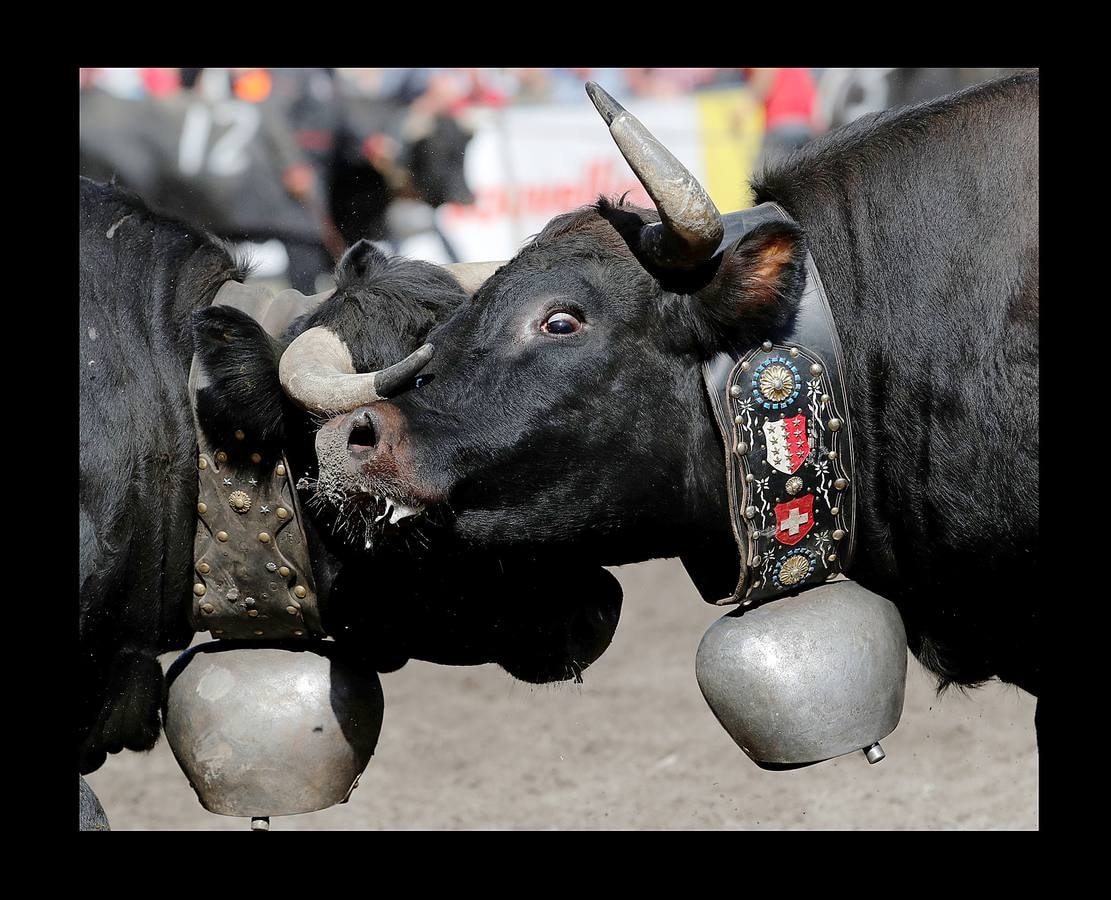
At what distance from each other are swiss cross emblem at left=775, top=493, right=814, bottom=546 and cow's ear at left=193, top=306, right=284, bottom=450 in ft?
3.57

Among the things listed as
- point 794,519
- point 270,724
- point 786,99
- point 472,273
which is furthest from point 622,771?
point 786,99

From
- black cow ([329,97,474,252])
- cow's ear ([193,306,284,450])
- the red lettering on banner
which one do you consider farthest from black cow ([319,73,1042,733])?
the red lettering on banner

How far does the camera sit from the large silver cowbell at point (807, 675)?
263cm

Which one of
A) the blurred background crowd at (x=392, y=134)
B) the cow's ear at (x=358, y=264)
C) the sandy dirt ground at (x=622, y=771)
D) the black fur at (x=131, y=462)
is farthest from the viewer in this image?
the blurred background crowd at (x=392, y=134)

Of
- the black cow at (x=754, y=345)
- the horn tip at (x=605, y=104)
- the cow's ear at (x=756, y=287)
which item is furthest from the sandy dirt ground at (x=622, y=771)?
the horn tip at (x=605, y=104)

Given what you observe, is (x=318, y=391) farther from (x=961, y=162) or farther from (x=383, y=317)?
(x=961, y=162)

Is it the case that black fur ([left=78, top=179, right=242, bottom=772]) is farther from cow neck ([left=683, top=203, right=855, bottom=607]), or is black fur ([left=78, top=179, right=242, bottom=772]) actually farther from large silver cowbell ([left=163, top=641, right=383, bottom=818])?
cow neck ([left=683, top=203, right=855, bottom=607])

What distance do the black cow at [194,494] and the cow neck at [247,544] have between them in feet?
0.10

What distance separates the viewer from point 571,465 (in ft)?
8.83

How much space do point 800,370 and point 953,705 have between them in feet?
9.82

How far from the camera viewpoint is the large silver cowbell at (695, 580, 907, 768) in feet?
8.62

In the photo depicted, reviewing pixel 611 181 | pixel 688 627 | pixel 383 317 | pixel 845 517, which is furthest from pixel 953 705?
pixel 611 181

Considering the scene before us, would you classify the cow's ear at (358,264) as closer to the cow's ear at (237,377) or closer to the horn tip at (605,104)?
the cow's ear at (237,377)

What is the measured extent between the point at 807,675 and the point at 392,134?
6.08 m
